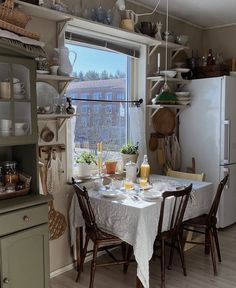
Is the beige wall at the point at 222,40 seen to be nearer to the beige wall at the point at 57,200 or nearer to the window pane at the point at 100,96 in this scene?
the window pane at the point at 100,96

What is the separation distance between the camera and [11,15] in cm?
228

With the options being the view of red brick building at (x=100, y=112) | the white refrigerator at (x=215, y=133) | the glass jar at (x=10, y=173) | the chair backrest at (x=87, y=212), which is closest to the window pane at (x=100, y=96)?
the view of red brick building at (x=100, y=112)

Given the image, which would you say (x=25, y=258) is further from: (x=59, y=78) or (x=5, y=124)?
(x=59, y=78)

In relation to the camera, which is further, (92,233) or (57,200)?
(57,200)

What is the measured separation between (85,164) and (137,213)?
3.11 ft

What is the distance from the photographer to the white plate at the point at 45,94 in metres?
2.88

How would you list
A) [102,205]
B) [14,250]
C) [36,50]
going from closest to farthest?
[14,250]
[36,50]
[102,205]

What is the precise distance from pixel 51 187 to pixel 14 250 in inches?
34.6

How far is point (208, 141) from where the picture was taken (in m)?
4.30

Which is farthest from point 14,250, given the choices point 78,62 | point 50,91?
point 78,62

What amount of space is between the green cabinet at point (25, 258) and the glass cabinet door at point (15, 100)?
0.68m

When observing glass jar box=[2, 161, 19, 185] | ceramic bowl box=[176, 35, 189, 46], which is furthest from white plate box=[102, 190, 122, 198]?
ceramic bowl box=[176, 35, 189, 46]

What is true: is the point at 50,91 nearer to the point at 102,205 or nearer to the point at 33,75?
the point at 33,75

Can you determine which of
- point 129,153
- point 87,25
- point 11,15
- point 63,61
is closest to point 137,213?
point 129,153
